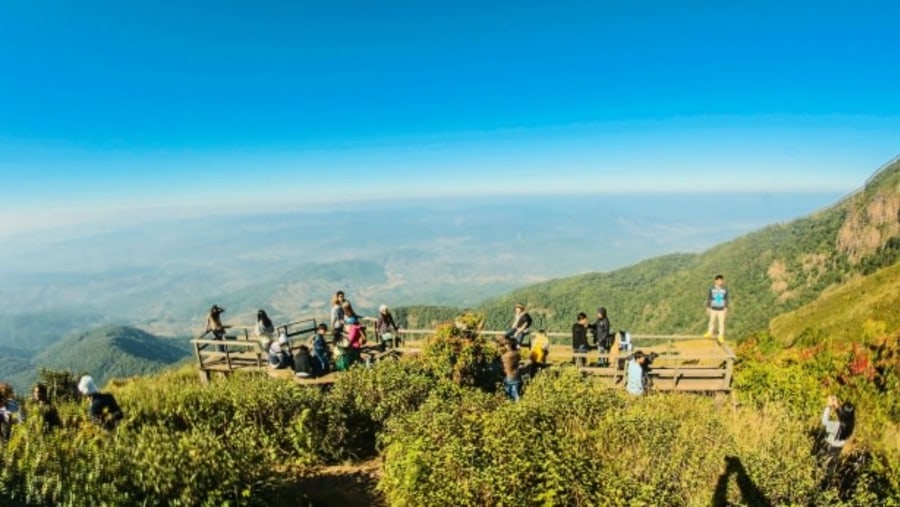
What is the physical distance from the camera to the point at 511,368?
11172mm

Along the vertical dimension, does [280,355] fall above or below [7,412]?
below

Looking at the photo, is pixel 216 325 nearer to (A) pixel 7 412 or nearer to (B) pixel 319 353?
(B) pixel 319 353

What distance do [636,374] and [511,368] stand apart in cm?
305

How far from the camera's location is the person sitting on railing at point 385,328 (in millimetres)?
14914

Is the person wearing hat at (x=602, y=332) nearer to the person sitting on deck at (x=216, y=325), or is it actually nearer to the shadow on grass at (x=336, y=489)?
the shadow on grass at (x=336, y=489)

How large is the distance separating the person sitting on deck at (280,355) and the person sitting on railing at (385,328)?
290 centimetres

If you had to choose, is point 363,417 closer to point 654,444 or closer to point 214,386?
point 214,386

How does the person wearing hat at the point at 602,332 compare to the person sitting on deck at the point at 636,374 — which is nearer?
the person sitting on deck at the point at 636,374

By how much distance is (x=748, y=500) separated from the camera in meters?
6.36

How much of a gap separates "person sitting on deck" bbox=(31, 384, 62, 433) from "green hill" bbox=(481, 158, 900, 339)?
89.1 m

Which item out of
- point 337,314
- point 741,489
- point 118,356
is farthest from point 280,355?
point 118,356

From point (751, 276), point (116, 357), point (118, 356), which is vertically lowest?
point (116, 357)

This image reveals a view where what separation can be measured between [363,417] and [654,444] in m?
5.71

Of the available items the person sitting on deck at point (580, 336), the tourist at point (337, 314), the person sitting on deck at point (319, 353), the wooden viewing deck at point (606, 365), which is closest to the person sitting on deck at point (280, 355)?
the wooden viewing deck at point (606, 365)
